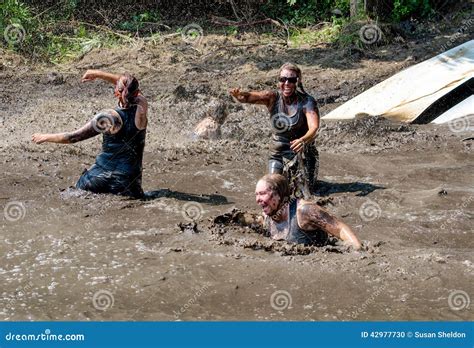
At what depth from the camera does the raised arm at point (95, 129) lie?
329 inches

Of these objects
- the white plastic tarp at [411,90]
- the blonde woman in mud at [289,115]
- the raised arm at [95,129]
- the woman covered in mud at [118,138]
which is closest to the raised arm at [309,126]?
the blonde woman in mud at [289,115]

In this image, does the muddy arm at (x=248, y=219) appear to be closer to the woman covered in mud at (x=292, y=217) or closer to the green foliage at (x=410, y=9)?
the woman covered in mud at (x=292, y=217)

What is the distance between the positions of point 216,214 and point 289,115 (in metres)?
1.35

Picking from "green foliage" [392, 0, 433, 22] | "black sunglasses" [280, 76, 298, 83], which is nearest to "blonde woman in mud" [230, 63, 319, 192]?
"black sunglasses" [280, 76, 298, 83]

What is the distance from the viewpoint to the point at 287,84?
8.68 meters

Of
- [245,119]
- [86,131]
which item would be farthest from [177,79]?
[86,131]

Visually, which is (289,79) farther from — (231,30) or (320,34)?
(231,30)

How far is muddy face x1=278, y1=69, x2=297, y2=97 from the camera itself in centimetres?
864

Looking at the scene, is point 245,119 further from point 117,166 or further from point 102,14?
point 102,14

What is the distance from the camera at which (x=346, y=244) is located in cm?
692

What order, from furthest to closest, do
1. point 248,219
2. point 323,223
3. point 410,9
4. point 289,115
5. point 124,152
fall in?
point 410,9
point 289,115
point 124,152
point 248,219
point 323,223

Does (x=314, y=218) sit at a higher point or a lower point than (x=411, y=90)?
lower

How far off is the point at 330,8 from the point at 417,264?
10.4m

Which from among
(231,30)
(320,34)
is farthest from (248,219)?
(231,30)
